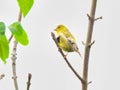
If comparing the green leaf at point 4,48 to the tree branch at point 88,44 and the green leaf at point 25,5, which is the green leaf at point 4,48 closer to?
the green leaf at point 25,5

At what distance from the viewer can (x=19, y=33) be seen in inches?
36.7

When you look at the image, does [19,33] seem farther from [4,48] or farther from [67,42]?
[67,42]

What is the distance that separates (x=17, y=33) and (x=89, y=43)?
51 centimetres

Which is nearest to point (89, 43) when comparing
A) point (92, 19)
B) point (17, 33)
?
point (92, 19)

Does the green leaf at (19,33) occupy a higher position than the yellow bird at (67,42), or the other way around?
the green leaf at (19,33)

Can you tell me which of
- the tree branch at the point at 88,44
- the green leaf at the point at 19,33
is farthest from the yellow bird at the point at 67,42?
the green leaf at the point at 19,33

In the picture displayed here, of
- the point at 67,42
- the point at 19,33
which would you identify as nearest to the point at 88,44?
the point at 19,33

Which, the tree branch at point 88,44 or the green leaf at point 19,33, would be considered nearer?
the green leaf at point 19,33

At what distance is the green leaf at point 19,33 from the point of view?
3.05 feet

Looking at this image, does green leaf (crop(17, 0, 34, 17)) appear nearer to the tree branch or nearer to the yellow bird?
the tree branch

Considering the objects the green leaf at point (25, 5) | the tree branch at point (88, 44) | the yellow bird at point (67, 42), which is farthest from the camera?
the yellow bird at point (67, 42)

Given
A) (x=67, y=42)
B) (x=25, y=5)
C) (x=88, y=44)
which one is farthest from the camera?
(x=67, y=42)

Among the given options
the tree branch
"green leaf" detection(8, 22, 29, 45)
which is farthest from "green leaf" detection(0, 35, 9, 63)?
the tree branch

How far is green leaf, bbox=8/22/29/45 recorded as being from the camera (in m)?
0.93
